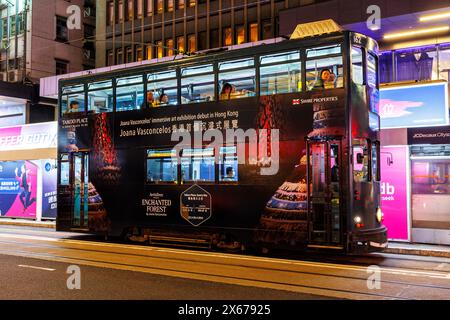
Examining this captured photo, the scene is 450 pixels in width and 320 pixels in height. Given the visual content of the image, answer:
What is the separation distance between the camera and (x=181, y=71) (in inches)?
506

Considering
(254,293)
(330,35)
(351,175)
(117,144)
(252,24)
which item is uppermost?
(252,24)

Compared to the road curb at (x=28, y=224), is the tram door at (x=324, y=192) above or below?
above

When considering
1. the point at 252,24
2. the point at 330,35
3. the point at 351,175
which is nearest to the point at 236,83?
the point at 330,35

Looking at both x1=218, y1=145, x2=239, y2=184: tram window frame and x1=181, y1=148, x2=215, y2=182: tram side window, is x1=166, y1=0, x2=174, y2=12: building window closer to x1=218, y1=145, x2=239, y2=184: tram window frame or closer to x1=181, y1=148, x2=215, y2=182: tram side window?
x1=181, y1=148, x2=215, y2=182: tram side window

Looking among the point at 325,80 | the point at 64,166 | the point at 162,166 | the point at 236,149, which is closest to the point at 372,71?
the point at 325,80

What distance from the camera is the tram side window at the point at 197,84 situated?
40.8ft

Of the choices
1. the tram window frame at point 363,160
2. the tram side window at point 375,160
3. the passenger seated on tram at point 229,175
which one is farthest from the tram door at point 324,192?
the passenger seated on tram at point 229,175

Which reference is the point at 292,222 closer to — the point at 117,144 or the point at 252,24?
the point at 117,144

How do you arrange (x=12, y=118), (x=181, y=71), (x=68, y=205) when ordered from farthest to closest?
(x=12, y=118) → (x=68, y=205) → (x=181, y=71)

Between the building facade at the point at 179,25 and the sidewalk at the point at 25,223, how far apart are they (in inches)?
463

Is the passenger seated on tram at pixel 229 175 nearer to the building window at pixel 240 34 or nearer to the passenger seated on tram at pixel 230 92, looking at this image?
the passenger seated on tram at pixel 230 92

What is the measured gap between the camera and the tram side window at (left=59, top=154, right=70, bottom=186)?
605 inches

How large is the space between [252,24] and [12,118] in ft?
51.9
